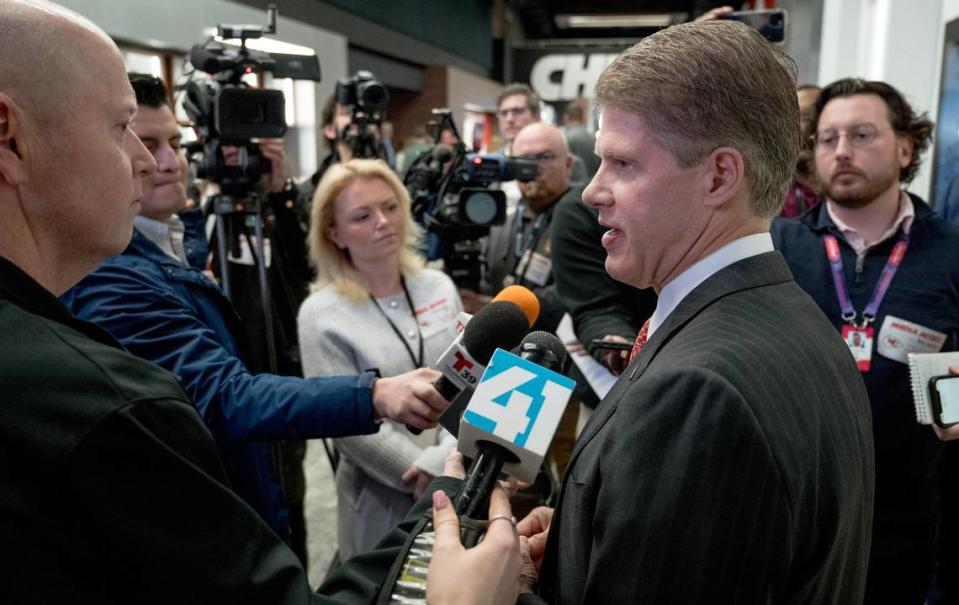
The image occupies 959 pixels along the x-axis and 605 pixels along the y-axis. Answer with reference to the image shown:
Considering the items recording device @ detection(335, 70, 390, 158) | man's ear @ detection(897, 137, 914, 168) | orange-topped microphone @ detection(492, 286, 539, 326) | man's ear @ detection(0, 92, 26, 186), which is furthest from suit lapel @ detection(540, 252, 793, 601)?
recording device @ detection(335, 70, 390, 158)

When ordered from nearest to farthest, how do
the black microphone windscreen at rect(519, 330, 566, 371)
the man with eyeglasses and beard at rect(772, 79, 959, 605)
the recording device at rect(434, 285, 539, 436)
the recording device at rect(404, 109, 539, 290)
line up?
the black microphone windscreen at rect(519, 330, 566, 371) < the recording device at rect(434, 285, 539, 436) < the man with eyeglasses and beard at rect(772, 79, 959, 605) < the recording device at rect(404, 109, 539, 290)

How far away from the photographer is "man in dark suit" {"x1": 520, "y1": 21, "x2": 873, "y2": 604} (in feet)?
2.37

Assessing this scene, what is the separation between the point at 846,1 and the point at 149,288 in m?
4.69

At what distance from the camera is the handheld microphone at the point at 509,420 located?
0.88 meters

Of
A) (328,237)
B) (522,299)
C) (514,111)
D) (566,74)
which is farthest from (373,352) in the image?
(566,74)

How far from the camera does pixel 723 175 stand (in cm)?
89

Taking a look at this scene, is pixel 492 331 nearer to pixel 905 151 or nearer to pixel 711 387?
pixel 711 387

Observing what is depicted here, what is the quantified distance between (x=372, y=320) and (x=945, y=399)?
137cm

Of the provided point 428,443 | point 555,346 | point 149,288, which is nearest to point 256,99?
point 149,288

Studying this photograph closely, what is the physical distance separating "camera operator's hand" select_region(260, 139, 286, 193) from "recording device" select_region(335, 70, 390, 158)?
449mm

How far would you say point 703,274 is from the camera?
90 centimetres

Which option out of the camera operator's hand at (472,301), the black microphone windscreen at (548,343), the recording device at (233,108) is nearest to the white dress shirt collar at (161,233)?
the recording device at (233,108)

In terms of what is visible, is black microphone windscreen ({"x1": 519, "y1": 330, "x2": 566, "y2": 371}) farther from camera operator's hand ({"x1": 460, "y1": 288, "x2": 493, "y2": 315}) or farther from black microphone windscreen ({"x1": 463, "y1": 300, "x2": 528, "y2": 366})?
camera operator's hand ({"x1": 460, "y1": 288, "x2": 493, "y2": 315})

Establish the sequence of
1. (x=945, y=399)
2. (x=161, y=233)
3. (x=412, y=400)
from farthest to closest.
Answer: (x=161, y=233), (x=945, y=399), (x=412, y=400)
